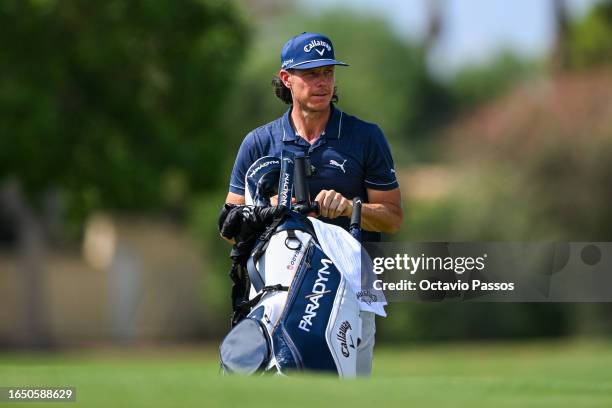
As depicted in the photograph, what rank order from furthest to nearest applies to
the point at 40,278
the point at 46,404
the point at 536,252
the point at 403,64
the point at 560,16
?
the point at 403,64, the point at 560,16, the point at 40,278, the point at 536,252, the point at 46,404

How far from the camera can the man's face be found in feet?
25.2

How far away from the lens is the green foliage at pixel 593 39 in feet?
139

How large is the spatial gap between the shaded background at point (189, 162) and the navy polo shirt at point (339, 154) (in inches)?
640

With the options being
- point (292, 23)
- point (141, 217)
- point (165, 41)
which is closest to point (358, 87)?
point (141, 217)

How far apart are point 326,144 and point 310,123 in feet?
0.57

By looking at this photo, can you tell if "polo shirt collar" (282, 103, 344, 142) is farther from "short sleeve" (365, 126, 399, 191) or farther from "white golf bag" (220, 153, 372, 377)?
"white golf bag" (220, 153, 372, 377)

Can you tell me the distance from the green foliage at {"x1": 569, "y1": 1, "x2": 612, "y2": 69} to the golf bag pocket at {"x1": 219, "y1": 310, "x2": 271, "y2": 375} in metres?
35.8

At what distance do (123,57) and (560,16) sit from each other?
23360 mm

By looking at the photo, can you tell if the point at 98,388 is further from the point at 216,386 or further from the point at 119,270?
the point at 119,270

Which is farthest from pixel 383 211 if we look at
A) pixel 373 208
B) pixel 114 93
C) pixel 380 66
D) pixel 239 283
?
pixel 380 66

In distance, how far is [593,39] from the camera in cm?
4344

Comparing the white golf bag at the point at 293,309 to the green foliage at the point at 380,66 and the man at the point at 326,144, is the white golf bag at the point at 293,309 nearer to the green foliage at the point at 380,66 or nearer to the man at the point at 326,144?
the man at the point at 326,144

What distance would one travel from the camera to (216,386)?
19.7ft

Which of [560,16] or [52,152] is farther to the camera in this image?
[560,16]
